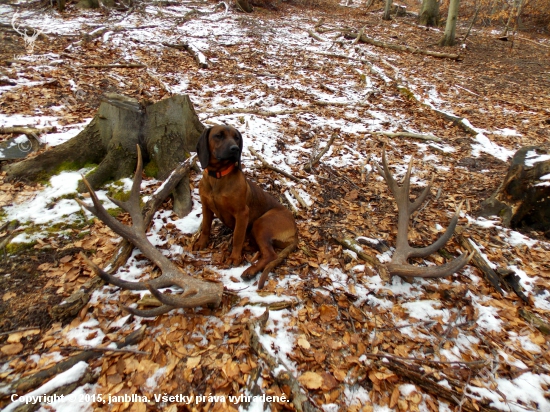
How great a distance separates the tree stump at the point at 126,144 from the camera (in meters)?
4.23

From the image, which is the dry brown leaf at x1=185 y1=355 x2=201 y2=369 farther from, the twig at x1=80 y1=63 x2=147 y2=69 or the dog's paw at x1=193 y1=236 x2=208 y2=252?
the twig at x1=80 y1=63 x2=147 y2=69

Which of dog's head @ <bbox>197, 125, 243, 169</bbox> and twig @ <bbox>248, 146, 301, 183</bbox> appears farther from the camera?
twig @ <bbox>248, 146, 301, 183</bbox>

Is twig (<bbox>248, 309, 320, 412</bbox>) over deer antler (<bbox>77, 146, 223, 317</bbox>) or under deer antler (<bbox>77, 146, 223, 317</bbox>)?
under

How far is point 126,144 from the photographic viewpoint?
4.34 m

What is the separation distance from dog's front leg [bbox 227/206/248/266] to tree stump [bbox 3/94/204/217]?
43.6 inches

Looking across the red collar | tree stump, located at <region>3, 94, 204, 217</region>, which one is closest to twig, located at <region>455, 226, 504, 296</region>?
the red collar

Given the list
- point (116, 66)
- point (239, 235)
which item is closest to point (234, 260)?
point (239, 235)

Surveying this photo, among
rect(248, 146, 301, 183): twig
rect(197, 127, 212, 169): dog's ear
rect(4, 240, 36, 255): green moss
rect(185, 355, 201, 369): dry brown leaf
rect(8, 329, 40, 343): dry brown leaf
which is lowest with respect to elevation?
rect(185, 355, 201, 369): dry brown leaf

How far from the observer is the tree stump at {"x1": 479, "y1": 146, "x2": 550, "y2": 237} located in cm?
411

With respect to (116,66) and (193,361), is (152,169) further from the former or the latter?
(116,66)

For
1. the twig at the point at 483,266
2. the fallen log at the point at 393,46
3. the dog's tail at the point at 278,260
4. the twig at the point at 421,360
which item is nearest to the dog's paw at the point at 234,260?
the dog's tail at the point at 278,260

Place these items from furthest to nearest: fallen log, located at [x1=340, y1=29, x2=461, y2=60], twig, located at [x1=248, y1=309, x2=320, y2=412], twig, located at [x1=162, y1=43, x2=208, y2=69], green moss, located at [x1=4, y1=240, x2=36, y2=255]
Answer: fallen log, located at [x1=340, y1=29, x2=461, y2=60] < twig, located at [x1=162, y1=43, x2=208, y2=69] < green moss, located at [x1=4, y1=240, x2=36, y2=255] < twig, located at [x1=248, y1=309, x2=320, y2=412]

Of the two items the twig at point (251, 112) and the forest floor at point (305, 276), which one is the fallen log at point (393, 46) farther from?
the twig at point (251, 112)

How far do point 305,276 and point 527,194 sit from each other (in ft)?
11.7
